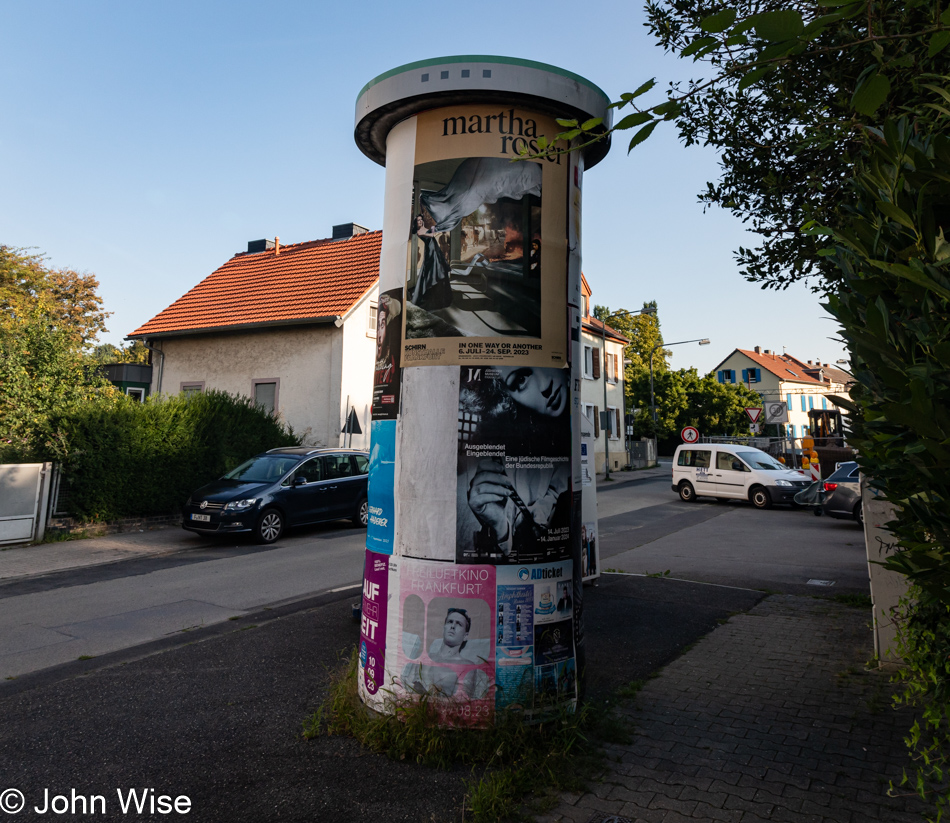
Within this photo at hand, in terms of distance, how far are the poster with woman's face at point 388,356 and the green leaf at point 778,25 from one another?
284cm

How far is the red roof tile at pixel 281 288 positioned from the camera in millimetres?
23047

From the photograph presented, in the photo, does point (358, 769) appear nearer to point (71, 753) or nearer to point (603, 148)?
point (71, 753)

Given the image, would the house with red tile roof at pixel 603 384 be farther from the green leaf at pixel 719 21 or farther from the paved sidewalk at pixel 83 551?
the green leaf at pixel 719 21

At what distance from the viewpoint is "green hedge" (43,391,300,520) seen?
13.9 metres

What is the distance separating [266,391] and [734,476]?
16.3m

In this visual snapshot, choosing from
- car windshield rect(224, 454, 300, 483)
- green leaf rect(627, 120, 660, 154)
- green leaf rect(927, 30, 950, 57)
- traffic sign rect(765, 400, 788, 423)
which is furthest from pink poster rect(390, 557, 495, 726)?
traffic sign rect(765, 400, 788, 423)

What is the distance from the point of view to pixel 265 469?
14.6 metres

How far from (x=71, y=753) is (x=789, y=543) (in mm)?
12857

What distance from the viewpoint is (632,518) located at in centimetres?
1809

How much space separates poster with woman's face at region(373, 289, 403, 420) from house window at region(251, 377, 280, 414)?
64.3 feet

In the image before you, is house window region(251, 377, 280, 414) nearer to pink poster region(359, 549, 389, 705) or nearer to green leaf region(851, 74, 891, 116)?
pink poster region(359, 549, 389, 705)

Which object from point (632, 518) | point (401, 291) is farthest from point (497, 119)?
point (632, 518)

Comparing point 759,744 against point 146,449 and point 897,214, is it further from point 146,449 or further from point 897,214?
point 146,449

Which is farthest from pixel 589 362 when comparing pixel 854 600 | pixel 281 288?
pixel 854 600
